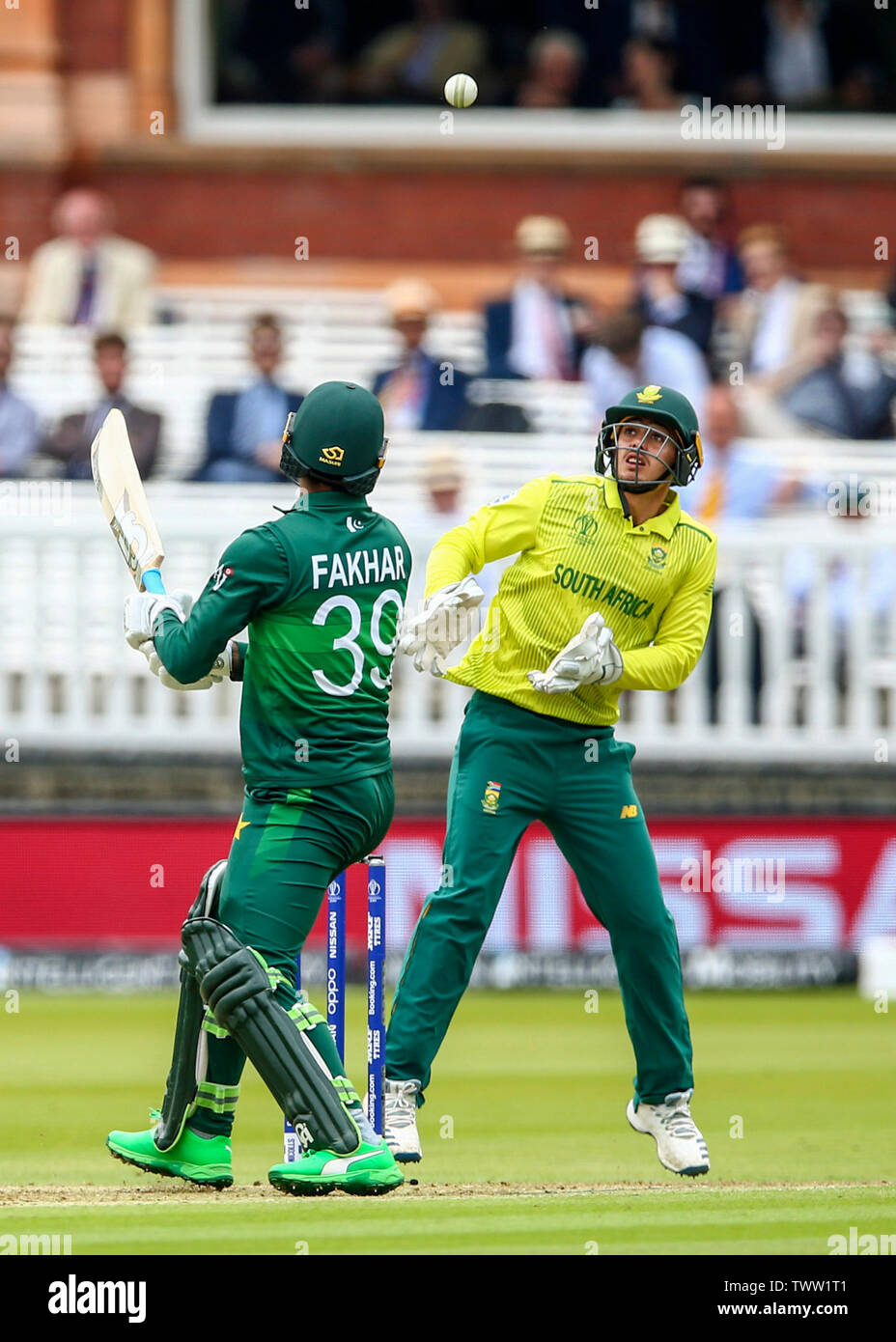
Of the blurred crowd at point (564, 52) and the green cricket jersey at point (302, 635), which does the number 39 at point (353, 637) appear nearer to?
the green cricket jersey at point (302, 635)

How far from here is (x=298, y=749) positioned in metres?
5.71

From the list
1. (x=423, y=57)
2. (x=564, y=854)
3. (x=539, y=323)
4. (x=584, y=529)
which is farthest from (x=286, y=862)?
(x=423, y=57)

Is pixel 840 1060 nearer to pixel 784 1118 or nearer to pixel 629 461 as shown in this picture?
pixel 784 1118

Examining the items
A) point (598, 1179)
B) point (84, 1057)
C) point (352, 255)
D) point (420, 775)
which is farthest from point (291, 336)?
point (598, 1179)

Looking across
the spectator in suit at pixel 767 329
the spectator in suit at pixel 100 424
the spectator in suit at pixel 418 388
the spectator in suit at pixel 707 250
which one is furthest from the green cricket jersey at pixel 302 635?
the spectator in suit at pixel 707 250

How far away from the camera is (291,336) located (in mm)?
14961

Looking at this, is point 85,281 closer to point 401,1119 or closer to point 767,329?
point 767,329

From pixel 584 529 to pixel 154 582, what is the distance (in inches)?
49.8

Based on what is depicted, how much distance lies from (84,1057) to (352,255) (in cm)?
858

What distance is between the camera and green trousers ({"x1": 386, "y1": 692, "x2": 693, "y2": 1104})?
21.2ft

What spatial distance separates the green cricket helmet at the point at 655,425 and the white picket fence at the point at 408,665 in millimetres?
4871

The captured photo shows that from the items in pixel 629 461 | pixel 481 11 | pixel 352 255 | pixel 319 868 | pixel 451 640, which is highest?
pixel 481 11

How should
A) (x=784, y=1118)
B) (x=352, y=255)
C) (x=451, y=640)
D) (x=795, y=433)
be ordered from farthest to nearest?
(x=352, y=255) → (x=795, y=433) → (x=784, y=1118) → (x=451, y=640)
